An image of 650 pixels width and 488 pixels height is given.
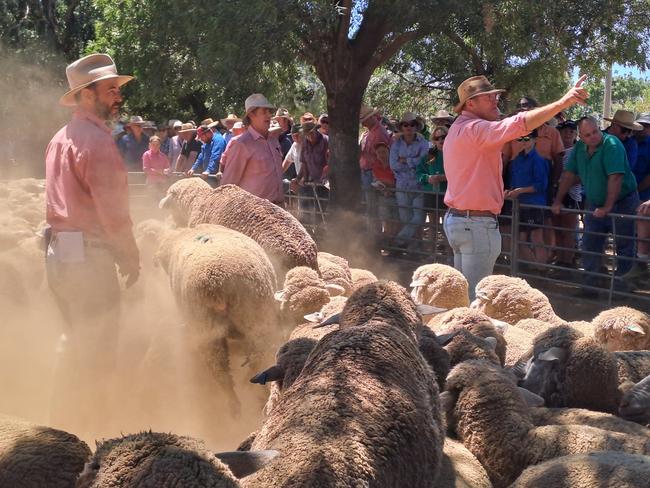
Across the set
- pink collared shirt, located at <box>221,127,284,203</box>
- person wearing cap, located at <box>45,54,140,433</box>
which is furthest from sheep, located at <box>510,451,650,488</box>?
pink collared shirt, located at <box>221,127,284,203</box>

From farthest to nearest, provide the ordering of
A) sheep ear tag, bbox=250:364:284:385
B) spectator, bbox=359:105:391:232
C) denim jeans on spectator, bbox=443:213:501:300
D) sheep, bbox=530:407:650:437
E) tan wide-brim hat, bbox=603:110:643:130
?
1. spectator, bbox=359:105:391:232
2. tan wide-brim hat, bbox=603:110:643:130
3. denim jeans on spectator, bbox=443:213:501:300
4. sheep ear tag, bbox=250:364:284:385
5. sheep, bbox=530:407:650:437

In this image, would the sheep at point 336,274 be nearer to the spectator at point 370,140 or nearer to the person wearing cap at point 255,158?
the person wearing cap at point 255,158

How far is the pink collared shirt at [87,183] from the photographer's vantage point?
16.8ft

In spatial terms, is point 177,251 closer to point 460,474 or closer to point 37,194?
point 460,474

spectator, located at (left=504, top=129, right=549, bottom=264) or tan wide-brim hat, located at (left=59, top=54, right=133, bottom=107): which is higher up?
tan wide-brim hat, located at (left=59, top=54, right=133, bottom=107)

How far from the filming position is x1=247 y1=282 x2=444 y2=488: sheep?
2512 mm

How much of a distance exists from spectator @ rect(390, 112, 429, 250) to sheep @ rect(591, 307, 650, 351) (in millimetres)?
5331

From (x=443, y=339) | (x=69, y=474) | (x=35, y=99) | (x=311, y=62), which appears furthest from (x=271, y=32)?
(x=35, y=99)

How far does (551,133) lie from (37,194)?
255 inches

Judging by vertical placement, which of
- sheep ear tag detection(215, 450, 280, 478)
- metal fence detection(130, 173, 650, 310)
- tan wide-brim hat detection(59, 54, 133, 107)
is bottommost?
metal fence detection(130, 173, 650, 310)

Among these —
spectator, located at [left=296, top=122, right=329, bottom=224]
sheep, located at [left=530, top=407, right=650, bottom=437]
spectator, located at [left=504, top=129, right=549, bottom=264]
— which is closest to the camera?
sheep, located at [left=530, top=407, right=650, bottom=437]

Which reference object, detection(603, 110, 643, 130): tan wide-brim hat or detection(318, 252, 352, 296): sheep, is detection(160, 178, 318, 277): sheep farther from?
detection(603, 110, 643, 130): tan wide-brim hat

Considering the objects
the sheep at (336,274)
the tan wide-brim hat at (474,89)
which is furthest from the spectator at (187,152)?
the tan wide-brim hat at (474,89)

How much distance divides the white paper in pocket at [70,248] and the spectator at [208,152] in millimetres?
8167
